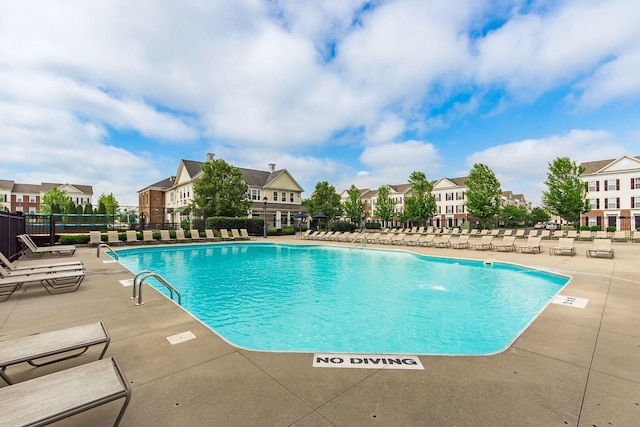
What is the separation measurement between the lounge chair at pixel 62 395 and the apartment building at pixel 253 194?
98.8 ft

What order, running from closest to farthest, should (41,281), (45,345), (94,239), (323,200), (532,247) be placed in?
(45,345), (41,281), (532,247), (94,239), (323,200)

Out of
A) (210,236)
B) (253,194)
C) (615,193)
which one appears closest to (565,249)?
(210,236)

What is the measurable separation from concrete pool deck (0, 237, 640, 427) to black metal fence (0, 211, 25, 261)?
7186 millimetres

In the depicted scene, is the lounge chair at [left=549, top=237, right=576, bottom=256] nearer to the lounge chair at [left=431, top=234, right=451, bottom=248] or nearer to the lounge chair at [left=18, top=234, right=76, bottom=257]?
the lounge chair at [left=431, top=234, right=451, bottom=248]

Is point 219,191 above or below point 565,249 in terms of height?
above

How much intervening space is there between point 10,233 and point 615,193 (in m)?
55.9

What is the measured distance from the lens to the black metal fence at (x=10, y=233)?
941cm

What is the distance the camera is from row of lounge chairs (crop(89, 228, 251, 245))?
708 inches

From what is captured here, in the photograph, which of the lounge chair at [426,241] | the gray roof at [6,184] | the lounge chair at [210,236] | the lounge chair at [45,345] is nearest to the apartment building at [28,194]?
the gray roof at [6,184]

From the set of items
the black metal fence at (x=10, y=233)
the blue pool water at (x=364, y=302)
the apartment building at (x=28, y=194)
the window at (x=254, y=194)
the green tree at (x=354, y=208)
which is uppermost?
the apartment building at (x=28, y=194)

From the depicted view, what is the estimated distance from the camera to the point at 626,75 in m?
14.1

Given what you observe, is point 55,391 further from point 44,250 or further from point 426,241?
point 426,241

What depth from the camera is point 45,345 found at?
9.23 feet

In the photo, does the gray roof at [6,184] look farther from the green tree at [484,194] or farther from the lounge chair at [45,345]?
the green tree at [484,194]
